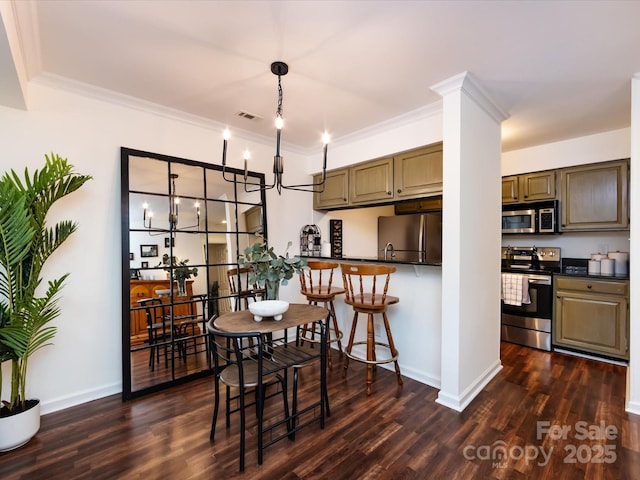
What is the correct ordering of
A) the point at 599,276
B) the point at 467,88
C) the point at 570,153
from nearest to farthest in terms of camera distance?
the point at 467,88 < the point at 599,276 < the point at 570,153

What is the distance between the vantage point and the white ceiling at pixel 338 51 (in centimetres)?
164

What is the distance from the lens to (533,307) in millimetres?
3561

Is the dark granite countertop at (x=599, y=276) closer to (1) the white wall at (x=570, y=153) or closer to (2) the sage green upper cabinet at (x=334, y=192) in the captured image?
(1) the white wall at (x=570, y=153)

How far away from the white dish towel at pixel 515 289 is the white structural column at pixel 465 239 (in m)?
1.12

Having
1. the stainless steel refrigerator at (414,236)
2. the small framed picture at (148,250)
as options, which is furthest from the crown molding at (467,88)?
the small framed picture at (148,250)

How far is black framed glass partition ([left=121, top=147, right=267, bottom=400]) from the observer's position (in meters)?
2.58

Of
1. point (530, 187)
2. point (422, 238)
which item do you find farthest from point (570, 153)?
point (422, 238)

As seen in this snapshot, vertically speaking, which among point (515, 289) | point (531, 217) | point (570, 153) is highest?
point (570, 153)

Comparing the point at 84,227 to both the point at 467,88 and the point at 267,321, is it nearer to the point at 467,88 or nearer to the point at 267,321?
the point at 267,321

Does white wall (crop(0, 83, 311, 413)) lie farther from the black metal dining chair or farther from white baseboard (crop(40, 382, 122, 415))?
the black metal dining chair

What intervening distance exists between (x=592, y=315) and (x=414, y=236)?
2.17 metres

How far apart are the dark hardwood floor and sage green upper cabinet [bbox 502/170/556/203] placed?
2.09m

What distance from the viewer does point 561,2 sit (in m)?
1.56

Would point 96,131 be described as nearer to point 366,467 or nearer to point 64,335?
point 64,335
